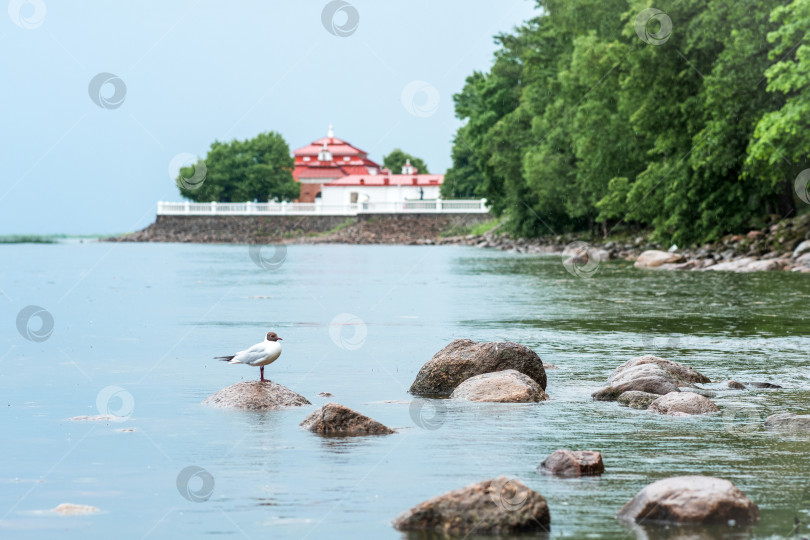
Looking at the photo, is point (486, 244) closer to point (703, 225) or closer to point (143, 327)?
point (703, 225)

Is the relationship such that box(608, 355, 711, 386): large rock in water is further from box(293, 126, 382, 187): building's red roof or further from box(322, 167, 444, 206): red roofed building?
box(293, 126, 382, 187): building's red roof

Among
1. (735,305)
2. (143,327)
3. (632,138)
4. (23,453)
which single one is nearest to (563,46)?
(632,138)

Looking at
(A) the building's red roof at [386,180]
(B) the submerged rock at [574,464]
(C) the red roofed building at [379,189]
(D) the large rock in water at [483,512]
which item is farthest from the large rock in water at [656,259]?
(A) the building's red roof at [386,180]

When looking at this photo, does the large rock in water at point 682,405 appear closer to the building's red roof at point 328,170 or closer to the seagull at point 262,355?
the seagull at point 262,355

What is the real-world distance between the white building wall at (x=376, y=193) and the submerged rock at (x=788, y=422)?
14171 cm

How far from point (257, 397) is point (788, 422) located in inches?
235

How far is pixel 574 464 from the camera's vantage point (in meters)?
10.0

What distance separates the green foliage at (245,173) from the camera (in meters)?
156

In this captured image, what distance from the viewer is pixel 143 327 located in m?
26.0

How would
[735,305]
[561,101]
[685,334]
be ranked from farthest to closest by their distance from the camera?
[561,101], [735,305], [685,334]

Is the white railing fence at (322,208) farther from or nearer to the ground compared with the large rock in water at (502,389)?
farther from the ground

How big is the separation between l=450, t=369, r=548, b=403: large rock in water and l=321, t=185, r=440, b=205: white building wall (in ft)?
457

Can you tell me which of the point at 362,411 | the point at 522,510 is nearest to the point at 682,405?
the point at 362,411

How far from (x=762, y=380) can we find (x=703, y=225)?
36897mm
